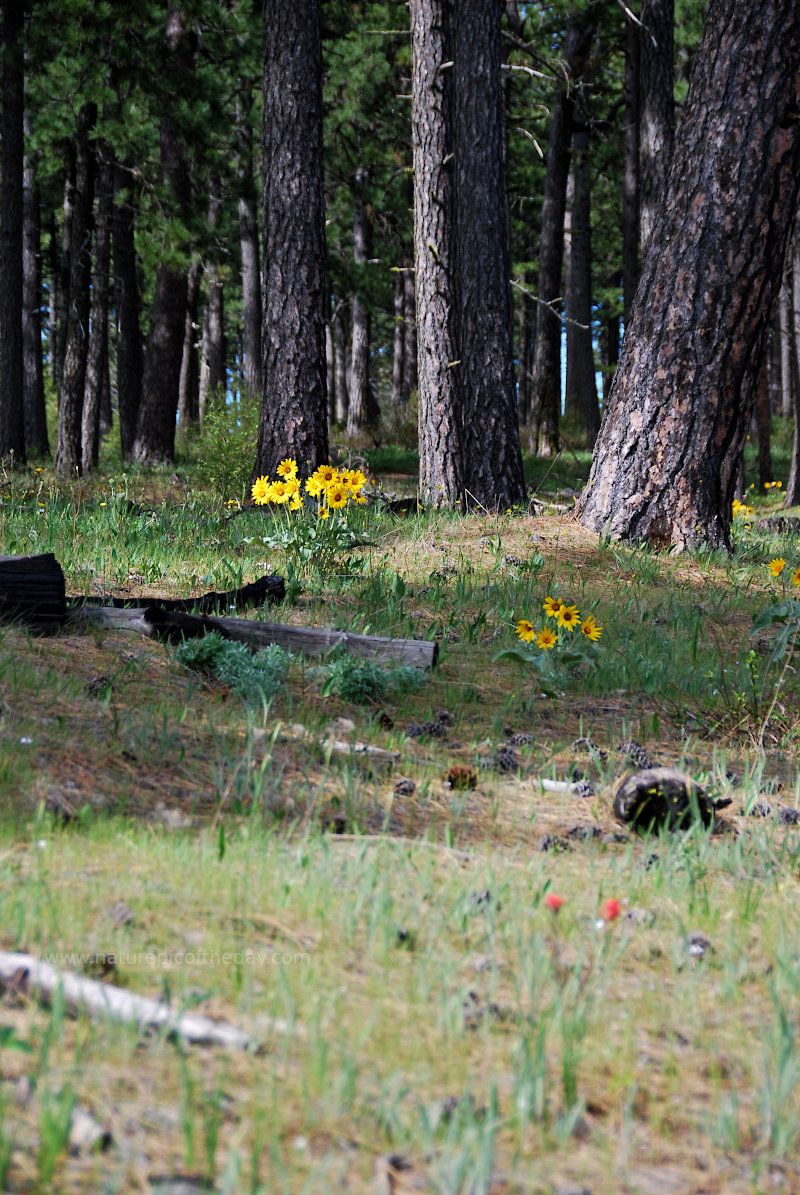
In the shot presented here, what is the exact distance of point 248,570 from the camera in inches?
214

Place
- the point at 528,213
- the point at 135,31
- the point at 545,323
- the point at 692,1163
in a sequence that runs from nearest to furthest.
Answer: the point at 692,1163 < the point at 135,31 < the point at 545,323 < the point at 528,213

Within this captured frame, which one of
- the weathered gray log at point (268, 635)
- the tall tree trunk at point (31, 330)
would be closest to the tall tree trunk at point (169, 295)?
the tall tree trunk at point (31, 330)

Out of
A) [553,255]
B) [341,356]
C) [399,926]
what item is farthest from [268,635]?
[341,356]

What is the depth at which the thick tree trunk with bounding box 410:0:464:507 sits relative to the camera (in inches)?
312

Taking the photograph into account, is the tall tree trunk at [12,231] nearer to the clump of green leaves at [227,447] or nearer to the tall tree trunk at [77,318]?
the tall tree trunk at [77,318]

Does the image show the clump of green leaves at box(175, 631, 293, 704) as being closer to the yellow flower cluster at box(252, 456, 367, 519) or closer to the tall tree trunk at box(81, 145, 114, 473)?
the yellow flower cluster at box(252, 456, 367, 519)

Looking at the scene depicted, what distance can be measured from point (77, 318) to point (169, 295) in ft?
4.79

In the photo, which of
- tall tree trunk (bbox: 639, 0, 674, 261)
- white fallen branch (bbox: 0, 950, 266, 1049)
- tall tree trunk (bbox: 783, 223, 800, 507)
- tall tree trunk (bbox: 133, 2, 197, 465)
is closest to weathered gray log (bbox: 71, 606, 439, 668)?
white fallen branch (bbox: 0, 950, 266, 1049)

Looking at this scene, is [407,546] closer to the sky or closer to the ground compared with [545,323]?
closer to the ground

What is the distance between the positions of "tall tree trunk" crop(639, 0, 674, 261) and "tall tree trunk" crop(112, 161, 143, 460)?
9.11 metres

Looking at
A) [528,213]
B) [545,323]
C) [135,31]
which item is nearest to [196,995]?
[135,31]

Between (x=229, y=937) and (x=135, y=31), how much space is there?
14583 mm

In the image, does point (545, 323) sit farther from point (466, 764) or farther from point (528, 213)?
point (466, 764)

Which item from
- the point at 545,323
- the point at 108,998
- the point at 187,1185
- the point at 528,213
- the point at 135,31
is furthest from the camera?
the point at 528,213
